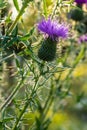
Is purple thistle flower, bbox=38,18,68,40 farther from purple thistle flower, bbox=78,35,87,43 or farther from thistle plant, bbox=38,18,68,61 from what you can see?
purple thistle flower, bbox=78,35,87,43

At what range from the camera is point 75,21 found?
13.0ft

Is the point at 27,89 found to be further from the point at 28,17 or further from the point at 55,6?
the point at 28,17

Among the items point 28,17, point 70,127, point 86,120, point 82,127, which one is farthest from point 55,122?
point 28,17

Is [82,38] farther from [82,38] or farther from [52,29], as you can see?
[52,29]

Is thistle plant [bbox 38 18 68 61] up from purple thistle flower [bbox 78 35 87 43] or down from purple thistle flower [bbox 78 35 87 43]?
up

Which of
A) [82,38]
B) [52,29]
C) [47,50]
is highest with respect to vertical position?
[52,29]

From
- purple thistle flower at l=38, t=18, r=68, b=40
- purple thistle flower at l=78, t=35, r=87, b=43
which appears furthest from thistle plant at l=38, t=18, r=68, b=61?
purple thistle flower at l=78, t=35, r=87, b=43

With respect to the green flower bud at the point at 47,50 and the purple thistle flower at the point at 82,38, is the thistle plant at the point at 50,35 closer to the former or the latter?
the green flower bud at the point at 47,50

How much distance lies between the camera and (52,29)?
2541 mm

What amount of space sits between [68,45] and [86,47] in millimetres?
363

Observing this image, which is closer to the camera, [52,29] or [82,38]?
[52,29]

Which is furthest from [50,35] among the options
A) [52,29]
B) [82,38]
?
[82,38]

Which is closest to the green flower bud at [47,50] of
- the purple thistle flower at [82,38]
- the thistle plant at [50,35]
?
the thistle plant at [50,35]

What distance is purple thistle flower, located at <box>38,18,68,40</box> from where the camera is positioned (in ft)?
8.29
